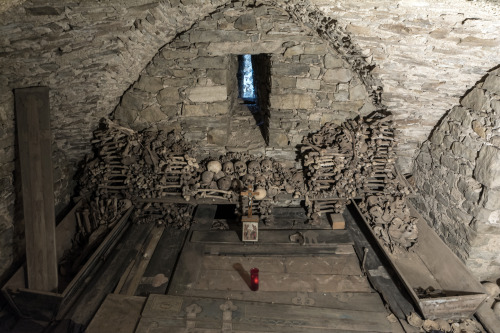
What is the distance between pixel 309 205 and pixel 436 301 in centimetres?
228

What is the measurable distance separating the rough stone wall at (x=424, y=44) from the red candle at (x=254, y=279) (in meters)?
3.28

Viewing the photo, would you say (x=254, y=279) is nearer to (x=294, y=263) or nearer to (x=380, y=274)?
(x=294, y=263)

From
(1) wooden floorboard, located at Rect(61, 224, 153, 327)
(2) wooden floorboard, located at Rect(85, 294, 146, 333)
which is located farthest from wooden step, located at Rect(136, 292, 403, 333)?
(1) wooden floorboard, located at Rect(61, 224, 153, 327)

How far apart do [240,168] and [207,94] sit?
4.43ft

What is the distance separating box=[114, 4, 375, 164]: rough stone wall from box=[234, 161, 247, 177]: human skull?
1.30 feet

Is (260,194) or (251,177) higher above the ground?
(251,177)

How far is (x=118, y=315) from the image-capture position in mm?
3979

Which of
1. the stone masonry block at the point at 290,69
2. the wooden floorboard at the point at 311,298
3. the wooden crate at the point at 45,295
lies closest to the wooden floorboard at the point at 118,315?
the wooden crate at the point at 45,295

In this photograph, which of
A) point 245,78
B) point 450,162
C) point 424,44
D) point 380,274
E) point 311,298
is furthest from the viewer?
point 245,78

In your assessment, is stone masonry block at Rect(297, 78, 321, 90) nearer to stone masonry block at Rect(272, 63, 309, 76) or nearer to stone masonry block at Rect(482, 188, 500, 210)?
stone masonry block at Rect(272, 63, 309, 76)

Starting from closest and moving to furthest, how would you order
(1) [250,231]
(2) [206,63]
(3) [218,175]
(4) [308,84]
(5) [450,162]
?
(1) [250,231]
(2) [206,63]
(5) [450,162]
(4) [308,84]
(3) [218,175]

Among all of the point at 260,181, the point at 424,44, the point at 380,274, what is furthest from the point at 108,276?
the point at 424,44

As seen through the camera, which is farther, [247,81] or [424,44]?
[247,81]

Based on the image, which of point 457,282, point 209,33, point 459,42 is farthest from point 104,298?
point 459,42
